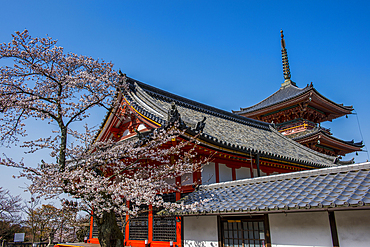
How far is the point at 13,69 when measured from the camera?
7746 mm

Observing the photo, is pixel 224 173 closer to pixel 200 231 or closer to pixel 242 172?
pixel 242 172

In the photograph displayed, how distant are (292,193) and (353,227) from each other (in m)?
1.47

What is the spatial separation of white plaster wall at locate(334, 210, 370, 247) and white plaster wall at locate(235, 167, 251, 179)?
17.9 feet

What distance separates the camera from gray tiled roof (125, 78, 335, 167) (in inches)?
420

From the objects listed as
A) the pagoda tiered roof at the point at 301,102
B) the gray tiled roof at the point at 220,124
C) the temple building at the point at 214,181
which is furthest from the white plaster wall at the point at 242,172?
the pagoda tiered roof at the point at 301,102

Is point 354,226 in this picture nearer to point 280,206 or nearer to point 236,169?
point 280,206

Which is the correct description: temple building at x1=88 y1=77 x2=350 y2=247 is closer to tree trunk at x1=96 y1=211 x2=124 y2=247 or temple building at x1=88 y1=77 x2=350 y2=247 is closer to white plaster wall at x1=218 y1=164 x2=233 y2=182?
white plaster wall at x1=218 y1=164 x2=233 y2=182

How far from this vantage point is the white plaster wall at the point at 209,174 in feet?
32.8

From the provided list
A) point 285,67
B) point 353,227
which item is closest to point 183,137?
point 353,227

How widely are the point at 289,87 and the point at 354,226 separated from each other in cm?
2573

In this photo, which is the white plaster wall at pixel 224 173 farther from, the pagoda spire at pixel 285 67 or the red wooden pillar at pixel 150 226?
the pagoda spire at pixel 285 67

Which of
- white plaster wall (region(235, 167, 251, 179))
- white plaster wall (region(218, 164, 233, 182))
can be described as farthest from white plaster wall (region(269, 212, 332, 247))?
white plaster wall (region(235, 167, 251, 179))

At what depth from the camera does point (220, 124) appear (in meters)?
14.9

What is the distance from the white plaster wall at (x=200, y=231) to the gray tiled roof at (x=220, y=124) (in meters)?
2.63
